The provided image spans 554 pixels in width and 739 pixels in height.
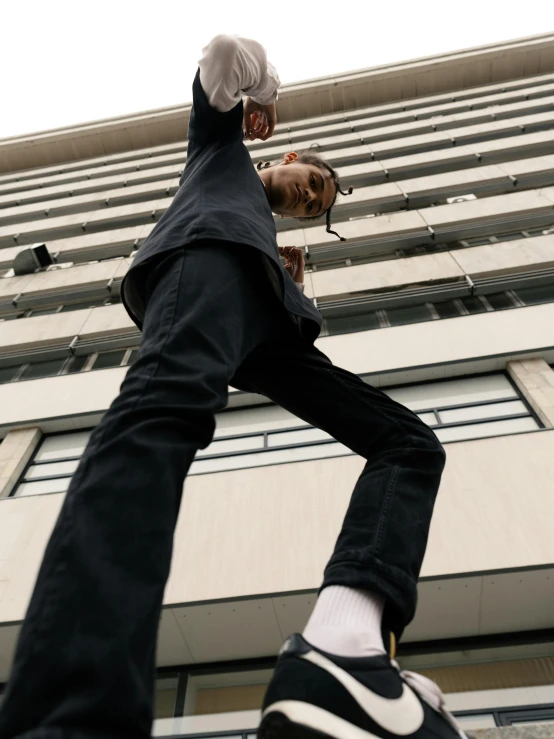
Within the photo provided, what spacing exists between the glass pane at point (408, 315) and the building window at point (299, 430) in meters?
1.95

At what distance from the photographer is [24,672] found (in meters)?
0.79

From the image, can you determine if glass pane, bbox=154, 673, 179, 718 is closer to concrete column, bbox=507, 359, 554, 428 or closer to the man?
the man

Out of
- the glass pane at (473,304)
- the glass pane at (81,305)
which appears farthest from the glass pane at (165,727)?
the glass pane at (81,305)

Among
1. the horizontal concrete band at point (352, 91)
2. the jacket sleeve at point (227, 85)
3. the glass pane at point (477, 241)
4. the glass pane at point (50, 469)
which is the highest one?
the jacket sleeve at point (227, 85)

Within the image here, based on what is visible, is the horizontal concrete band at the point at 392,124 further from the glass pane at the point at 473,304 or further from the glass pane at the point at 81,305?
the glass pane at the point at 473,304

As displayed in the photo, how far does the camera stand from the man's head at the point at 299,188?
2420 millimetres

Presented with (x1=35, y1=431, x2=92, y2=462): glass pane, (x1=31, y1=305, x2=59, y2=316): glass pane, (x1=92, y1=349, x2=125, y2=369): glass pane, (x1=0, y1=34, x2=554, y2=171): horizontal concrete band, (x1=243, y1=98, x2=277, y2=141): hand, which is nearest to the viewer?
(x1=243, y1=98, x2=277, y2=141): hand

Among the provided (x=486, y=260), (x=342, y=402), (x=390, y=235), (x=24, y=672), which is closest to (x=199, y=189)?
(x=342, y=402)

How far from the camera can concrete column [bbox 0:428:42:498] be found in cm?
644

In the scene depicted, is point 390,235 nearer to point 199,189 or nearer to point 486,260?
Answer: point 486,260

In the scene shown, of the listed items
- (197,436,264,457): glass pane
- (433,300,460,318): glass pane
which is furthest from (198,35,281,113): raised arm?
(433,300,460,318): glass pane

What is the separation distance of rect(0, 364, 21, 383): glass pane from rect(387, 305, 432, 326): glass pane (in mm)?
6926

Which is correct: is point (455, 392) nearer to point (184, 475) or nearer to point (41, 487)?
point (41, 487)

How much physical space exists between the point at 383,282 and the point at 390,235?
2.40m
